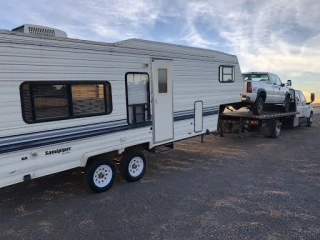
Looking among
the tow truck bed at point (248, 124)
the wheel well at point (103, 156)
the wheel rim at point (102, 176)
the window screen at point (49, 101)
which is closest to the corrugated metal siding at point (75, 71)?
the window screen at point (49, 101)

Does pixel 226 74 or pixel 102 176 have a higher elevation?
pixel 226 74

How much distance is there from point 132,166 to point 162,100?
1733 mm

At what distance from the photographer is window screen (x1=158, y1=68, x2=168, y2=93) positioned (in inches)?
246

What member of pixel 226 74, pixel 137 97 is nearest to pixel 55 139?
pixel 137 97

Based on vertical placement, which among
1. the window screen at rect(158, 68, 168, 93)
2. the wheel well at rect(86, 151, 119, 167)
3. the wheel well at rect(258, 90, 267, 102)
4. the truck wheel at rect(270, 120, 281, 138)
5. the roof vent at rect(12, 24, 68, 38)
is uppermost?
the roof vent at rect(12, 24, 68, 38)

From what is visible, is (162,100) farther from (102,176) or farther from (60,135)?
(60,135)

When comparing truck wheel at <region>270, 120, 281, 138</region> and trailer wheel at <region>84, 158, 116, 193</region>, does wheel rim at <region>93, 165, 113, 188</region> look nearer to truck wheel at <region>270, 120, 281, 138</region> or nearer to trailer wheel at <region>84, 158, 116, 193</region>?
trailer wheel at <region>84, 158, 116, 193</region>

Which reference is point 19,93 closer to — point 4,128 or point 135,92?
point 4,128

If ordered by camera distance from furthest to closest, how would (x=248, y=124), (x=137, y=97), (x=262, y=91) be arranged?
1. (x=248, y=124)
2. (x=262, y=91)
3. (x=137, y=97)

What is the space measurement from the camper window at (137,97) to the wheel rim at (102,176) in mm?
1124

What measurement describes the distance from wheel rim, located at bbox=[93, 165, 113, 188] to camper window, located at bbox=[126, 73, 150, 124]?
1124 millimetres

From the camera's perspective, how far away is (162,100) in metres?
6.32

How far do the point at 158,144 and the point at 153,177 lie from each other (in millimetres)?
809

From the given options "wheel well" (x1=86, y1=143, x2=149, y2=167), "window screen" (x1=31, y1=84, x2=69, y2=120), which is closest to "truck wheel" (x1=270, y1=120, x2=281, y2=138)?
"wheel well" (x1=86, y1=143, x2=149, y2=167)
